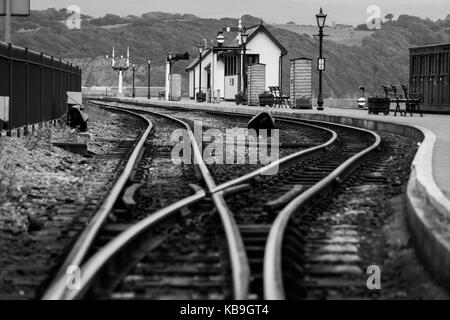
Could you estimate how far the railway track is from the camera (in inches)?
237

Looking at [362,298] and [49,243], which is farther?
[49,243]

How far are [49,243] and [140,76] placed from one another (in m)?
168

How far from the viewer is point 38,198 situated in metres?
11.0

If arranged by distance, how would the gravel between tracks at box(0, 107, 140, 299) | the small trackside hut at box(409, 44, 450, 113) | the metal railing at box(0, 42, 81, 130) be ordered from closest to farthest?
the gravel between tracks at box(0, 107, 140, 299), the metal railing at box(0, 42, 81, 130), the small trackside hut at box(409, 44, 450, 113)

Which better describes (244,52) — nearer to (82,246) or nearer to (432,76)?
(432,76)

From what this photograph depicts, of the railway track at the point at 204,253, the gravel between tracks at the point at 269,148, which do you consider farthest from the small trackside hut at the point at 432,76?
the railway track at the point at 204,253

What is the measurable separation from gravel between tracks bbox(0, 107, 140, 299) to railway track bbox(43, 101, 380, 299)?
46 cm

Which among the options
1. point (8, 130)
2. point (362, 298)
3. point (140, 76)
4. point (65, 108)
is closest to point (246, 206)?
point (362, 298)

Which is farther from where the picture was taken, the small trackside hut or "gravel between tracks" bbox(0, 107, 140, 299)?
the small trackside hut

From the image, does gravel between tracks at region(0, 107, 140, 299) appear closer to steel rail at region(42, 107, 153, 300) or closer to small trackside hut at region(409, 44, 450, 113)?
steel rail at region(42, 107, 153, 300)

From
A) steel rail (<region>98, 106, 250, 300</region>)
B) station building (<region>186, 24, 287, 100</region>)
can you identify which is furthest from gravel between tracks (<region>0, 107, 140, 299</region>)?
station building (<region>186, 24, 287, 100</region>)

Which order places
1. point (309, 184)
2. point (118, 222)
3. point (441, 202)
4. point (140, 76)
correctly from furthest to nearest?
point (140, 76), point (309, 184), point (118, 222), point (441, 202)

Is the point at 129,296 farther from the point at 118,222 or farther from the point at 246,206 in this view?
the point at 246,206

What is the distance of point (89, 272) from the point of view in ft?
20.1
